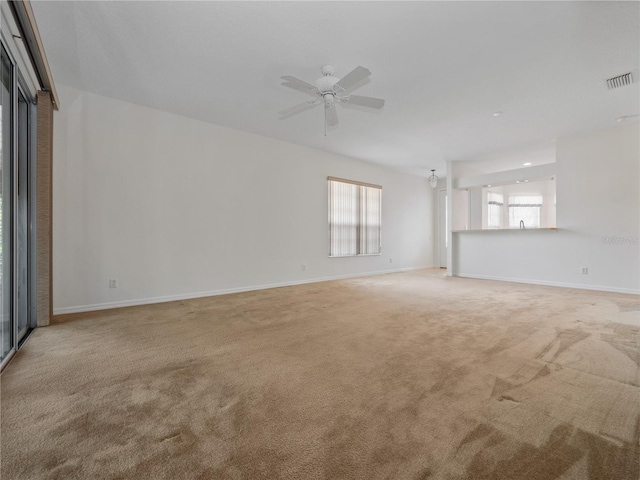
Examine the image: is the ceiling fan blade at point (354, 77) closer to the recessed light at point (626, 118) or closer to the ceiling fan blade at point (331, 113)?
the ceiling fan blade at point (331, 113)

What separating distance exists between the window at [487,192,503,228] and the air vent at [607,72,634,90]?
5469 mm

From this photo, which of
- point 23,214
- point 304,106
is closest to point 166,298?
point 23,214

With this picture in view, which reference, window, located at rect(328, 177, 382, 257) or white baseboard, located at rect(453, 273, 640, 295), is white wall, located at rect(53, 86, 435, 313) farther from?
white baseboard, located at rect(453, 273, 640, 295)

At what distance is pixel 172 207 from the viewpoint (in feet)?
14.0

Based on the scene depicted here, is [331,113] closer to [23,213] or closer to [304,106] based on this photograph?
[304,106]

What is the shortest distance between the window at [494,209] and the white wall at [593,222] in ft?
9.15

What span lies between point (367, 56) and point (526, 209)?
8.85 meters

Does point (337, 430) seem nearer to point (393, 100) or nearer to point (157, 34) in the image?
point (157, 34)

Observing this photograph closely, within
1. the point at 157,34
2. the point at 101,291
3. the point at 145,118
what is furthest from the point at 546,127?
the point at 101,291

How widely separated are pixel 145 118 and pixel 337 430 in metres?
4.60

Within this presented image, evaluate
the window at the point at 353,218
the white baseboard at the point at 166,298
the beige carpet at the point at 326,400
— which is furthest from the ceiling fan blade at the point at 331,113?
the white baseboard at the point at 166,298

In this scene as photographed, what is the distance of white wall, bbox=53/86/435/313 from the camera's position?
3596mm

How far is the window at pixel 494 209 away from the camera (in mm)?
8656

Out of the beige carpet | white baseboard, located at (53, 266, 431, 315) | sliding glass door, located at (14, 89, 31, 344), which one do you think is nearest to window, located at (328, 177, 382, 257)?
white baseboard, located at (53, 266, 431, 315)
